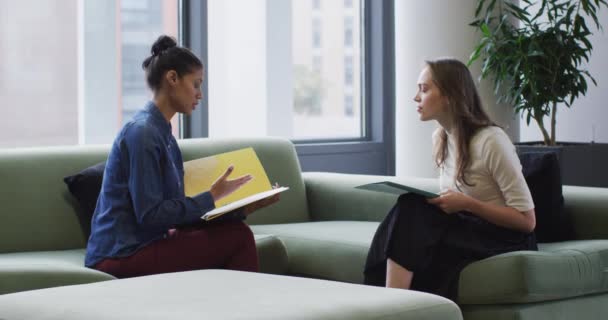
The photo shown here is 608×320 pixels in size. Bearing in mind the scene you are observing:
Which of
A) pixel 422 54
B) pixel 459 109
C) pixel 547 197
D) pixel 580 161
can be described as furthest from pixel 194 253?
pixel 580 161

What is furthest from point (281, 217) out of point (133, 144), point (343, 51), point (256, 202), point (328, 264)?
point (343, 51)

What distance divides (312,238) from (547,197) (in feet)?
2.90

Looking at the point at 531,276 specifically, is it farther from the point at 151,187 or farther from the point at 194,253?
the point at 151,187

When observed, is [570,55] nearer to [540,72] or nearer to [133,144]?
[540,72]

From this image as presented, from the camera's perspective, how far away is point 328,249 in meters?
3.86

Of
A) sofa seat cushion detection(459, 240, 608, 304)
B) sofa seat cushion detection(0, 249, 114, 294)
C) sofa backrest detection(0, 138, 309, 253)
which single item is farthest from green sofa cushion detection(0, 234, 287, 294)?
sofa seat cushion detection(459, 240, 608, 304)

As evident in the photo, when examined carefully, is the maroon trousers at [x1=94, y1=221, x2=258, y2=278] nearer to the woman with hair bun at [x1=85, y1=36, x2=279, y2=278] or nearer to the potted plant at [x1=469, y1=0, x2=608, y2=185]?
the woman with hair bun at [x1=85, y1=36, x2=279, y2=278]

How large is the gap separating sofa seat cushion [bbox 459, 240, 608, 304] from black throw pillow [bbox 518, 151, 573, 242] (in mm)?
293

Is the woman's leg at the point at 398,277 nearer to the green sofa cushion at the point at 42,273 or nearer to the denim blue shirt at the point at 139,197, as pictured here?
the denim blue shirt at the point at 139,197

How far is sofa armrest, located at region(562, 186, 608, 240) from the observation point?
3729 millimetres

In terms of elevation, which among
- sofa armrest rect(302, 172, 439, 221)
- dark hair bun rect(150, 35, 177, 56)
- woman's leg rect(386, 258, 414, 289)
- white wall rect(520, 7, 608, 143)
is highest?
dark hair bun rect(150, 35, 177, 56)

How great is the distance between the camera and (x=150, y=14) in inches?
223

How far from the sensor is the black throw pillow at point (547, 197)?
373cm

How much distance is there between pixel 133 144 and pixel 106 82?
230 centimetres
